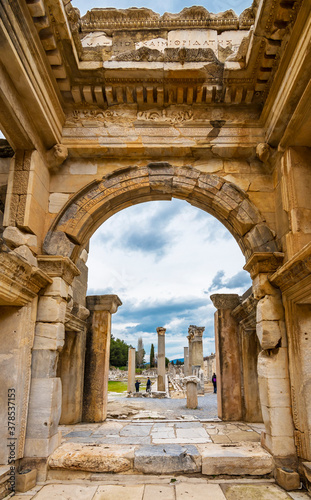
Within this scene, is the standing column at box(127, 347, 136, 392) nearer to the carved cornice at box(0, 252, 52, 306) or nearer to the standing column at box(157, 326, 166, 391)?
the standing column at box(157, 326, 166, 391)

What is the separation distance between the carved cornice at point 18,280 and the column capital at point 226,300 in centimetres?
479

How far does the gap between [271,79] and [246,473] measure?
554 centimetres

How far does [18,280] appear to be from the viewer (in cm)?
414

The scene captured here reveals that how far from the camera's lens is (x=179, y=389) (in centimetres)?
2075

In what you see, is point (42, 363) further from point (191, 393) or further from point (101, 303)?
point (191, 393)

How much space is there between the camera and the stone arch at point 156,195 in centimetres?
527

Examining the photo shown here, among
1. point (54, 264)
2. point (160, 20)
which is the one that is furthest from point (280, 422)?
point (160, 20)

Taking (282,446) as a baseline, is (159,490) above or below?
below

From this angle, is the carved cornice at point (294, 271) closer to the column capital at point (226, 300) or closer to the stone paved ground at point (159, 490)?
the stone paved ground at point (159, 490)

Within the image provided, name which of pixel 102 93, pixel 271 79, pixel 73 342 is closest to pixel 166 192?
pixel 102 93

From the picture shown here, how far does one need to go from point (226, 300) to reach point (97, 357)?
3.47 m

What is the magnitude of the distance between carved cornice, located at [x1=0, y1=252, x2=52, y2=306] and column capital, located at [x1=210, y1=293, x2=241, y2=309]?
4.79m

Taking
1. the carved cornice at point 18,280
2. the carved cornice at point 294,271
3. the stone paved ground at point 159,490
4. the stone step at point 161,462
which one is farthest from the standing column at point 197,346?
the carved cornice at point 18,280

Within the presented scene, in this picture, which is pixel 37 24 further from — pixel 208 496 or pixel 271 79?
pixel 208 496
